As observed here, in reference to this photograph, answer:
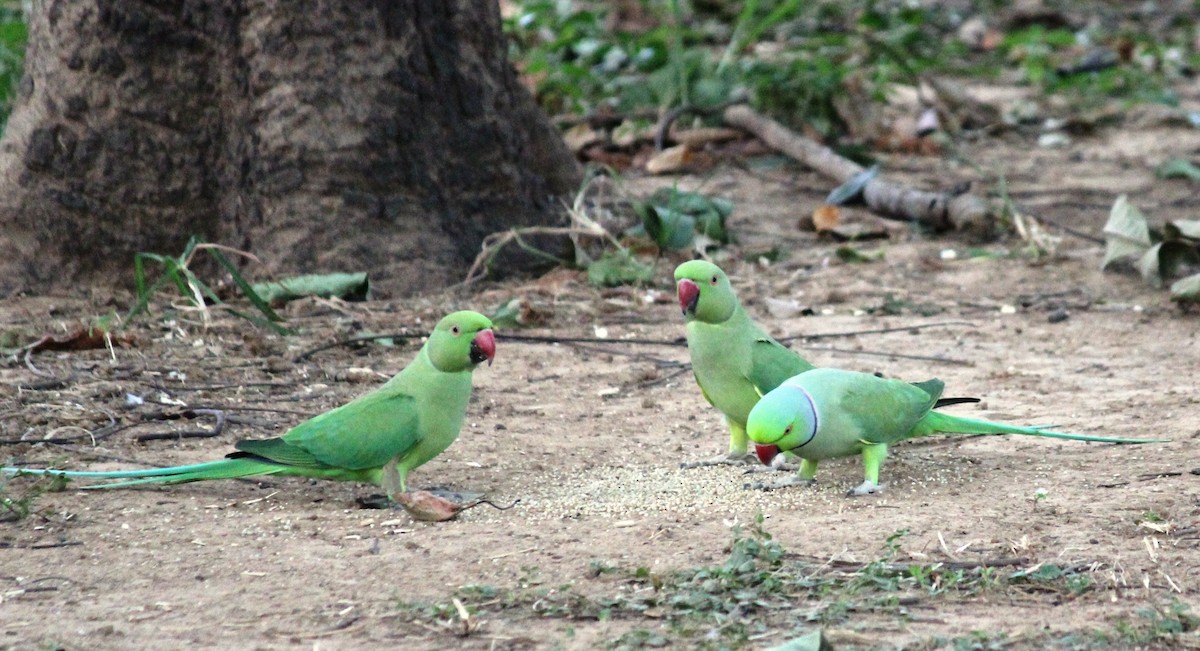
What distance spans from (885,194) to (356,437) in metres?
4.07

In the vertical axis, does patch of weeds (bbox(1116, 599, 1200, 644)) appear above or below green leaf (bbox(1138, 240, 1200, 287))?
below

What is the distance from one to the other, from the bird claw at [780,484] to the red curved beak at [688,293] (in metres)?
0.47

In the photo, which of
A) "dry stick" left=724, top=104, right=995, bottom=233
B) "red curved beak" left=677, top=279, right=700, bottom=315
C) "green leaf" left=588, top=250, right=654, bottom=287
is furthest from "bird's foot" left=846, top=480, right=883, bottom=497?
"dry stick" left=724, top=104, right=995, bottom=233

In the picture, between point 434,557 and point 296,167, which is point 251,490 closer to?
point 434,557

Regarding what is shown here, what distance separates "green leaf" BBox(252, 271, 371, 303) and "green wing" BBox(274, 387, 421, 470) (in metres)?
1.79

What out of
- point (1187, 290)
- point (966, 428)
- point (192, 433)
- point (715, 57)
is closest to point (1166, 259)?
point (1187, 290)

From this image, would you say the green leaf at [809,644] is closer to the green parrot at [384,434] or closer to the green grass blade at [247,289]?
the green parrot at [384,434]

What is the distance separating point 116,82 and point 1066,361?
3444 mm

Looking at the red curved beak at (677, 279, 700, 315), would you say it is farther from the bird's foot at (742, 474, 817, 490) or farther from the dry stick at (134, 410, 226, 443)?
the dry stick at (134, 410, 226, 443)

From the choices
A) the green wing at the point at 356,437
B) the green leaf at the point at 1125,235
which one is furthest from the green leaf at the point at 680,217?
the green wing at the point at 356,437

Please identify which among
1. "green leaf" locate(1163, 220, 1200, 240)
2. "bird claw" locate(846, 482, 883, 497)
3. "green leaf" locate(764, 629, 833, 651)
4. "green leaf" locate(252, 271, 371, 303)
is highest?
"green leaf" locate(1163, 220, 1200, 240)

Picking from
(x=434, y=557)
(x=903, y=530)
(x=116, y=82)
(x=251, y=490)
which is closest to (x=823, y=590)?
(x=903, y=530)

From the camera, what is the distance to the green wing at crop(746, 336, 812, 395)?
3611mm

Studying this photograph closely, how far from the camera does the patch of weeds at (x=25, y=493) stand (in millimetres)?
3100
